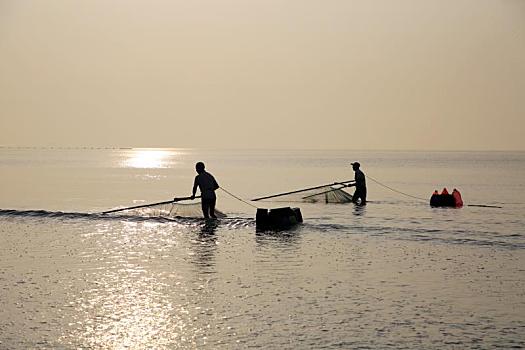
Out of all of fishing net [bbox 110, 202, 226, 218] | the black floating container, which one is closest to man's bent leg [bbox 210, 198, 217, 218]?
fishing net [bbox 110, 202, 226, 218]

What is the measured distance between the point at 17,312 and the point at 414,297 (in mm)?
6451

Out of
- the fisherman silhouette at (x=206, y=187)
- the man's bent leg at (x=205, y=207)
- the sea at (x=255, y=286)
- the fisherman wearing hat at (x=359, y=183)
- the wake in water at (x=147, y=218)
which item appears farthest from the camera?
the fisherman wearing hat at (x=359, y=183)

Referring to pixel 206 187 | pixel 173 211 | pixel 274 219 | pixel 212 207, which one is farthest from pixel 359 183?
pixel 206 187

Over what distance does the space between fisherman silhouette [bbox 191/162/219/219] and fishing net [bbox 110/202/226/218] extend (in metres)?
0.83

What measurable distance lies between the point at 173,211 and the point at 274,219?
4.47 m

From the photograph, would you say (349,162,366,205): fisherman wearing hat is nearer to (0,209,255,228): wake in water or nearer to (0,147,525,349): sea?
(0,147,525,349): sea

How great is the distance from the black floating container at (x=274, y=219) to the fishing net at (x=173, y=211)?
8.61 ft

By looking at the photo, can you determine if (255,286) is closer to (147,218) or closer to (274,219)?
(274,219)

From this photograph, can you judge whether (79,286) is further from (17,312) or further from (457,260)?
(457,260)

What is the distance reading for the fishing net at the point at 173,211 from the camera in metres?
25.2

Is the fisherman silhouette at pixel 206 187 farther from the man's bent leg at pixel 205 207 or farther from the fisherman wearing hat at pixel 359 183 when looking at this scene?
the fisherman wearing hat at pixel 359 183

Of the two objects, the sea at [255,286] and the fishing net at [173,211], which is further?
the fishing net at [173,211]

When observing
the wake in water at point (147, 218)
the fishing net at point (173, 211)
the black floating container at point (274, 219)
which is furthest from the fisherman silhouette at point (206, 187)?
the black floating container at point (274, 219)

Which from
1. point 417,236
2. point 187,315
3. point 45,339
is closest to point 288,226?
point 417,236
